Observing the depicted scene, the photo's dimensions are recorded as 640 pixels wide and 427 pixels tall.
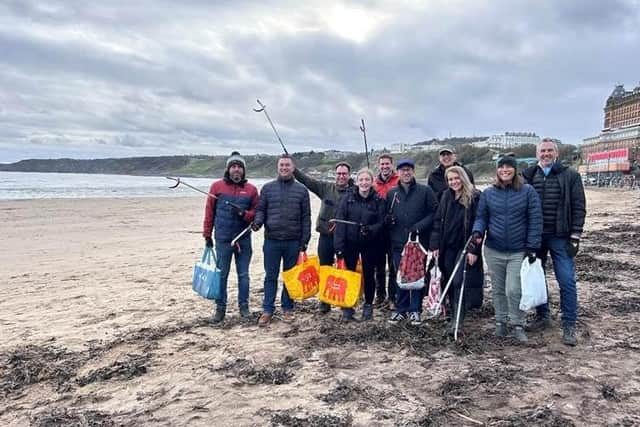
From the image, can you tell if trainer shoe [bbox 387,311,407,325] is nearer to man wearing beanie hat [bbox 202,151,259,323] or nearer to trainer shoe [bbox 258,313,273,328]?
trainer shoe [bbox 258,313,273,328]

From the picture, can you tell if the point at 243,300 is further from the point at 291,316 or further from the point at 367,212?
the point at 367,212

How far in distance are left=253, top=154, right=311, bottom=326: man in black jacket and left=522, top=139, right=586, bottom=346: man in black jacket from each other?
253cm

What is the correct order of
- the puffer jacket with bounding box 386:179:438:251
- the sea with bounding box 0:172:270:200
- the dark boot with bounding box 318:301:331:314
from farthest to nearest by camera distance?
the sea with bounding box 0:172:270:200
the dark boot with bounding box 318:301:331:314
the puffer jacket with bounding box 386:179:438:251

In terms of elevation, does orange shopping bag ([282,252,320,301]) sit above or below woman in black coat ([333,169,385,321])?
below

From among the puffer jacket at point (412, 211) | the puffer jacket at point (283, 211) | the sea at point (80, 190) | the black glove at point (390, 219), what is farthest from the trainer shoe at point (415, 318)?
the sea at point (80, 190)

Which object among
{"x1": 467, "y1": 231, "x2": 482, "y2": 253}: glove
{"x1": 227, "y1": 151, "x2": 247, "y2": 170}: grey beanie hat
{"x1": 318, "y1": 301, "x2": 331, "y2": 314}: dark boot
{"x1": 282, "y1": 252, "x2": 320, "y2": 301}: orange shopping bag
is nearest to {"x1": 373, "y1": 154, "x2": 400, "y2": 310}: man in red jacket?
{"x1": 318, "y1": 301, "x2": 331, "y2": 314}: dark boot

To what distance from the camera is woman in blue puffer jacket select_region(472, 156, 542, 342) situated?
447cm

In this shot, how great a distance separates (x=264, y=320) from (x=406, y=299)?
1.62m

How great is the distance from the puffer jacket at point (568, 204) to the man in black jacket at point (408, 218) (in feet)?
3.96

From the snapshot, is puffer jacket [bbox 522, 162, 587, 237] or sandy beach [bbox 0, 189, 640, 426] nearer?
sandy beach [bbox 0, 189, 640, 426]

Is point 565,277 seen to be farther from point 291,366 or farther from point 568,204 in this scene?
point 291,366

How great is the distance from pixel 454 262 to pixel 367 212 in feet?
3.56

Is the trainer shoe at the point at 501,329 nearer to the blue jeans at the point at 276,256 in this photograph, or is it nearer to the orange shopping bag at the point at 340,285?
the orange shopping bag at the point at 340,285

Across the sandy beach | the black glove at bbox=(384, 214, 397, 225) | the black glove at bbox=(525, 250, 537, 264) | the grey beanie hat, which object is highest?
the grey beanie hat
